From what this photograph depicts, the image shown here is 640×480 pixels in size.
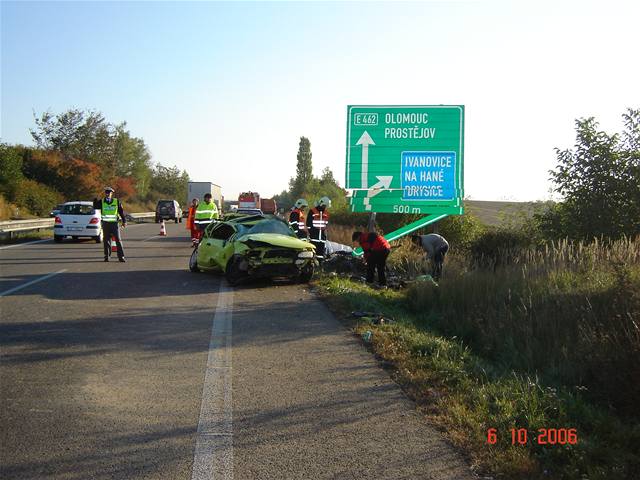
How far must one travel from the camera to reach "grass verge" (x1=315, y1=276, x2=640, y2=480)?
379 centimetres

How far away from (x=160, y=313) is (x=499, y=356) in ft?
15.9

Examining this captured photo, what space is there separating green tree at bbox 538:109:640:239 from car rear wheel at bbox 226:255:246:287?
8915 millimetres

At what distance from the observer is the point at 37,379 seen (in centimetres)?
543

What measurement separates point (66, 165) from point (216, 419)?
168 feet

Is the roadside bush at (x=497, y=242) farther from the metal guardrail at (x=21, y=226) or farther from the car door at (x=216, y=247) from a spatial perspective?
the metal guardrail at (x=21, y=226)

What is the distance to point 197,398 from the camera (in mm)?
4973

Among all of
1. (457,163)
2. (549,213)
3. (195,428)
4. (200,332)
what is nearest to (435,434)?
(195,428)

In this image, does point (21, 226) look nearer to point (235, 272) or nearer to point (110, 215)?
→ point (110, 215)

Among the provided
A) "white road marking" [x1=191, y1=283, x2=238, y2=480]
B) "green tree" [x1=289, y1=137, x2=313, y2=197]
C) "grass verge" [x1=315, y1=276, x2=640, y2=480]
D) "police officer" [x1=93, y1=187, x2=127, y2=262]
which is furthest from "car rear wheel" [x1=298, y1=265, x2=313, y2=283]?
"green tree" [x1=289, y1=137, x2=313, y2=197]

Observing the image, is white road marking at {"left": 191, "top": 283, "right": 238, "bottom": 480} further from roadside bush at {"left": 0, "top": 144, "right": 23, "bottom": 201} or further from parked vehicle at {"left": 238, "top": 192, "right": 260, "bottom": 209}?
roadside bush at {"left": 0, "top": 144, "right": 23, "bottom": 201}

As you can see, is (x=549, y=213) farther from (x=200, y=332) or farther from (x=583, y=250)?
(x=200, y=332)

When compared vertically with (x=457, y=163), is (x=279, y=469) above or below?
below
